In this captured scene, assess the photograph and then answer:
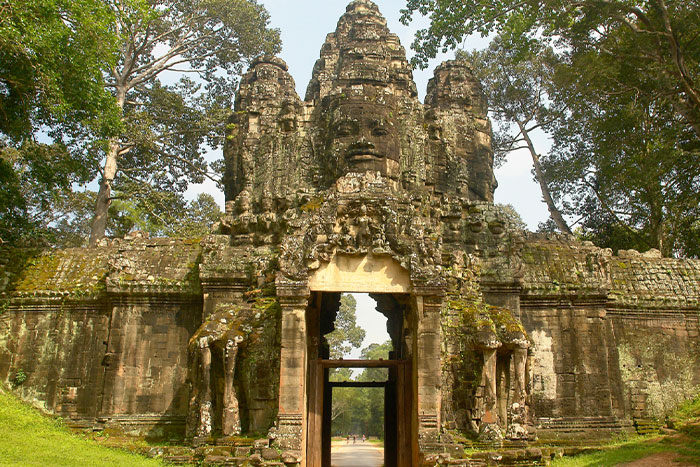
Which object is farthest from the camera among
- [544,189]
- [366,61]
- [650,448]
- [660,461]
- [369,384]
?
[544,189]

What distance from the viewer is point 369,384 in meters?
13.6

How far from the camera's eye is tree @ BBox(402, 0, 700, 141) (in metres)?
14.6

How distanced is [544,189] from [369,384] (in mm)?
18630

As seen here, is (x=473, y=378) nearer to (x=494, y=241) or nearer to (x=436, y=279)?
(x=436, y=279)

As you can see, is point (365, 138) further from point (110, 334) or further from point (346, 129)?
point (110, 334)

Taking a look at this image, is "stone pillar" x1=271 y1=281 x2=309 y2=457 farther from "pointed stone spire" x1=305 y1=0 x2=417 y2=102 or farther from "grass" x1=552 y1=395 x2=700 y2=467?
"pointed stone spire" x1=305 y1=0 x2=417 y2=102

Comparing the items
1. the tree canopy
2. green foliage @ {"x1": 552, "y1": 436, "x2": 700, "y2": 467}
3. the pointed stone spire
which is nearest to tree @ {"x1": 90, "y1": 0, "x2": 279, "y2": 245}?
the tree canopy

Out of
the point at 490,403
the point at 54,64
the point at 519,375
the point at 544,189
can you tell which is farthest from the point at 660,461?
the point at 544,189

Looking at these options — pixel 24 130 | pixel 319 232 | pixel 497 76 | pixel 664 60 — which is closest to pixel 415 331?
pixel 319 232

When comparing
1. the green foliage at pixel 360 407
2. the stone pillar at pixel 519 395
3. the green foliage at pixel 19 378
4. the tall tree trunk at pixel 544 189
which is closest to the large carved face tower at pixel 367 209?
the stone pillar at pixel 519 395

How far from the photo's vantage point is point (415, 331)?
432 inches

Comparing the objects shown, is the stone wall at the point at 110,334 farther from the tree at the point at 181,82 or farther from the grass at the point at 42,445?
the tree at the point at 181,82

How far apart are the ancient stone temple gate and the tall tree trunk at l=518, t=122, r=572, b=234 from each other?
11.7 m

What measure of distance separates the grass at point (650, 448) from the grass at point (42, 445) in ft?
26.4
